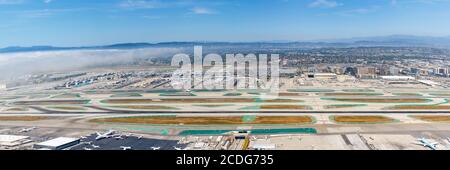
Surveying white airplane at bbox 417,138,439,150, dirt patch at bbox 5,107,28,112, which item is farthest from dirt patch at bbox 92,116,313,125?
dirt patch at bbox 5,107,28,112

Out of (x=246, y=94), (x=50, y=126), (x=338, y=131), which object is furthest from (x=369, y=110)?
(x=50, y=126)

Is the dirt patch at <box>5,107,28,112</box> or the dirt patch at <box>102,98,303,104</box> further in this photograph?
the dirt patch at <box>102,98,303,104</box>

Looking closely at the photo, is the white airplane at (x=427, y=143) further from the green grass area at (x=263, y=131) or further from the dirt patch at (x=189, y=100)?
the dirt patch at (x=189, y=100)

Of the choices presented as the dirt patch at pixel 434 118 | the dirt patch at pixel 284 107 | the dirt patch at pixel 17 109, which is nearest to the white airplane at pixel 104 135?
the dirt patch at pixel 284 107

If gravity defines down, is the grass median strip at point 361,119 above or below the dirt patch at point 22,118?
above

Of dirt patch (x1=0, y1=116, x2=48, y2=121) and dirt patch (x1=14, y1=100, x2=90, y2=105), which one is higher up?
dirt patch (x1=14, y1=100, x2=90, y2=105)

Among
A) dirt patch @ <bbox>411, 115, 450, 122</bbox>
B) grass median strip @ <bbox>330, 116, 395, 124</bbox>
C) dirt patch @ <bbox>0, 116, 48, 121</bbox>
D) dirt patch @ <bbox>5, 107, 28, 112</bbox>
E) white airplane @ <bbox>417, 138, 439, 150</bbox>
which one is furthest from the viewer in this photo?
dirt patch @ <bbox>5, 107, 28, 112</bbox>

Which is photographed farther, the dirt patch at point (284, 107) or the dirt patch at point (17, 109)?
the dirt patch at point (17, 109)

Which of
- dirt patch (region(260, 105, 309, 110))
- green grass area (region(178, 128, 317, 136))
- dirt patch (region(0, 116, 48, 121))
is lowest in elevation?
dirt patch (region(0, 116, 48, 121))

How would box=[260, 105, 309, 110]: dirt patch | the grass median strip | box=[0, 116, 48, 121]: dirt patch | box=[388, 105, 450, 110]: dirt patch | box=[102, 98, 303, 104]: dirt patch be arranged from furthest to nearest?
box=[102, 98, 303, 104]: dirt patch
box=[260, 105, 309, 110]: dirt patch
box=[388, 105, 450, 110]: dirt patch
box=[0, 116, 48, 121]: dirt patch
the grass median strip

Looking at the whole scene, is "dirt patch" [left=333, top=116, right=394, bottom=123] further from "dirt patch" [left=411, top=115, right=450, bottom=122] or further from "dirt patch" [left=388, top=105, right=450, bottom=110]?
"dirt patch" [left=388, top=105, right=450, bottom=110]
